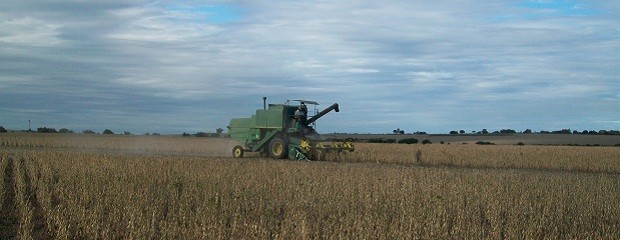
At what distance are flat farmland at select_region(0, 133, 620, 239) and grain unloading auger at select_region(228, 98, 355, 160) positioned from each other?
903 centimetres

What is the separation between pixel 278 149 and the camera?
1264 inches

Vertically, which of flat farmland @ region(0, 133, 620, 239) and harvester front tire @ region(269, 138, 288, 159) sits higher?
harvester front tire @ region(269, 138, 288, 159)

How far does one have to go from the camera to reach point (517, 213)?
12.9 m

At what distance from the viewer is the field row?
10.5 m

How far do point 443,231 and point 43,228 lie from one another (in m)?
6.21

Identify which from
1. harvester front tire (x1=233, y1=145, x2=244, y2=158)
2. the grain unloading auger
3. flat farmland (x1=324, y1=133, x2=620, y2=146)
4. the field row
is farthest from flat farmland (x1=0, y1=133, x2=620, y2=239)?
flat farmland (x1=324, y1=133, x2=620, y2=146)

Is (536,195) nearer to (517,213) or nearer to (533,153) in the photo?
(517,213)

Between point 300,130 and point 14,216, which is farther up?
point 300,130

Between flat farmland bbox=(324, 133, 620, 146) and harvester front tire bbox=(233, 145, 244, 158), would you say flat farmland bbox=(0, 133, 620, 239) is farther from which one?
flat farmland bbox=(324, 133, 620, 146)

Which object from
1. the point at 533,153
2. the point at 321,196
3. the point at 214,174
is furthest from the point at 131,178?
the point at 533,153

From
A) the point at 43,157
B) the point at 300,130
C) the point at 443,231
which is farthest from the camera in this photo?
the point at 300,130

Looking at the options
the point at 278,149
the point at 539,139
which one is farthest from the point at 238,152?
the point at 539,139

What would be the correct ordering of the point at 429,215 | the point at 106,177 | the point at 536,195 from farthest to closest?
the point at 106,177
the point at 536,195
the point at 429,215

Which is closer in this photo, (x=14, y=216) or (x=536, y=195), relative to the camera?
(x=14, y=216)
